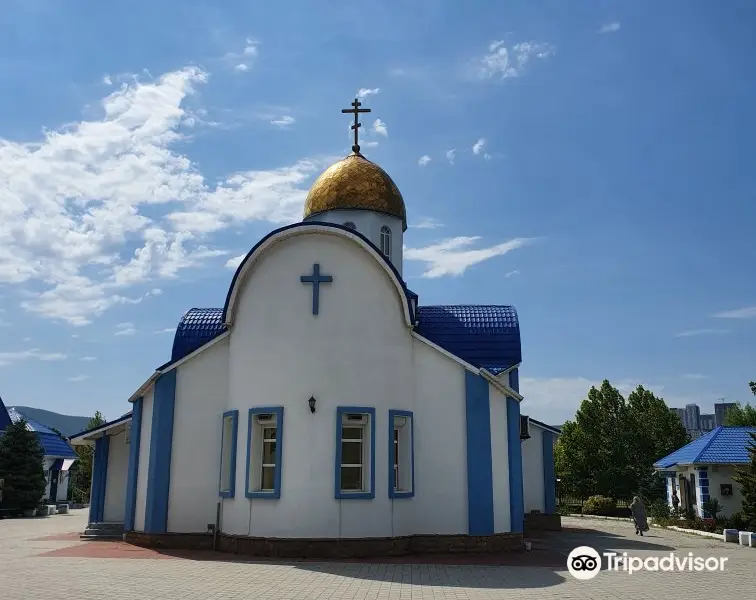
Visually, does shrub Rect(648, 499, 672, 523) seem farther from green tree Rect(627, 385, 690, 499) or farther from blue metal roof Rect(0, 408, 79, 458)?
blue metal roof Rect(0, 408, 79, 458)

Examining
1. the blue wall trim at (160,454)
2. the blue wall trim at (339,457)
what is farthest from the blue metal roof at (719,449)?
the blue wall trim at (160,454)

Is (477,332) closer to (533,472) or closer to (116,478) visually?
(533,472)

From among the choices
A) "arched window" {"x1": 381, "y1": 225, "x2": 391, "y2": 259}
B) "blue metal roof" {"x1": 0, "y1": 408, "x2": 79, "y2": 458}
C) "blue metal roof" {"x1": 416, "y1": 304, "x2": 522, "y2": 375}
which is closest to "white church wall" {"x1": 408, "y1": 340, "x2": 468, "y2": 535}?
"blue metal roof" {"x1": 416, "y1": 304, "x2": 522, "y2": 375}

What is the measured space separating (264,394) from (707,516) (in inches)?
688

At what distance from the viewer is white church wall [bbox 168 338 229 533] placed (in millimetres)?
15047

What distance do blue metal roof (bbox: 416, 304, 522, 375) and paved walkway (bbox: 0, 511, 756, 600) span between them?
4895mm

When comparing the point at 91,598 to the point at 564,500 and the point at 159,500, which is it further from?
the point at 564,500

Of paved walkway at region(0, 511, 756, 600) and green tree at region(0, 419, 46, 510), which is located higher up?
green tree at region(0, 419, 46, 510)

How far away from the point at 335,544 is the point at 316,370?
332 centimetres

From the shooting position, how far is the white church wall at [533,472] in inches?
864

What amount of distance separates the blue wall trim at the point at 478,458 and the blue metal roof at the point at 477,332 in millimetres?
2325

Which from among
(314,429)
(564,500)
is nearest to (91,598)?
(314,429)

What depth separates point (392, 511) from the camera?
13742mm

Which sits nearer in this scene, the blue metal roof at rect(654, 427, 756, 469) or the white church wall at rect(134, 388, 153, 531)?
the white church wall at rect(134, 388, 153, 531)
